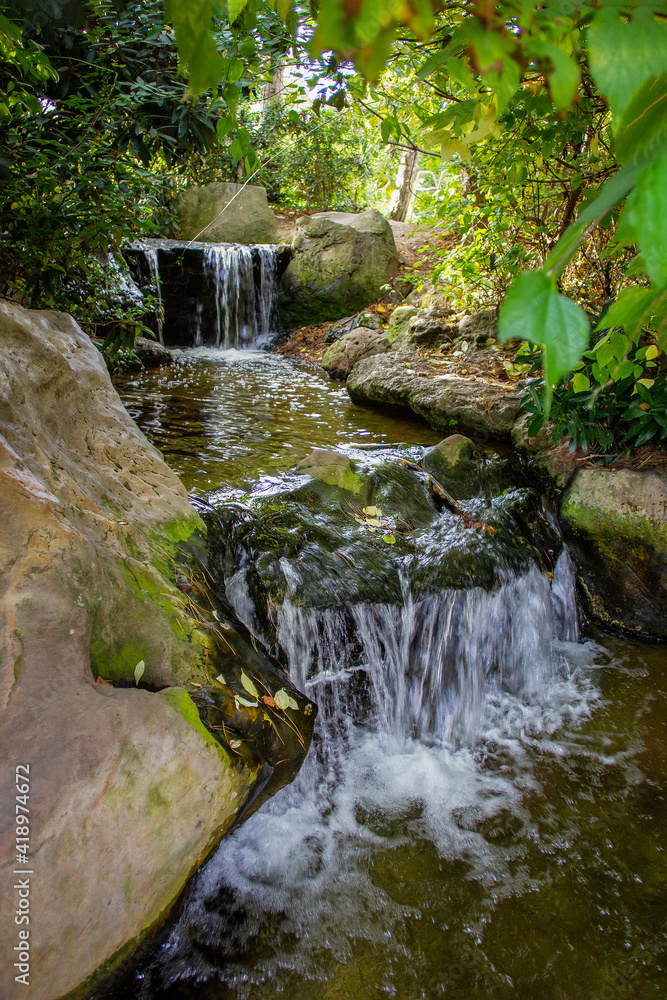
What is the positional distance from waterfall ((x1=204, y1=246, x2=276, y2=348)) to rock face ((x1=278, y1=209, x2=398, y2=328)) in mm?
428

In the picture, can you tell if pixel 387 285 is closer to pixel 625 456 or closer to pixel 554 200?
pixel 554 200

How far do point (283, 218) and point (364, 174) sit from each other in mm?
2585

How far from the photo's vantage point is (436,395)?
6016mm

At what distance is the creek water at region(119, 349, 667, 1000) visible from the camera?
206 centimetres

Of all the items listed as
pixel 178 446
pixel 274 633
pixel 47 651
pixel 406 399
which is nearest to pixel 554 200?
pixel 406 399

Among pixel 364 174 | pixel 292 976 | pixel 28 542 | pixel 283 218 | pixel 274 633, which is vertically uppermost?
pixel 364 174

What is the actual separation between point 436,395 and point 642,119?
17.9 feet

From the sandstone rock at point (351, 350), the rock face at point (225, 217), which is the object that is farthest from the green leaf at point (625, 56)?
the rock face at point (225, 217)

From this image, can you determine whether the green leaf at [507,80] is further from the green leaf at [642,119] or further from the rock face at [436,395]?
the rock face at [436,395]

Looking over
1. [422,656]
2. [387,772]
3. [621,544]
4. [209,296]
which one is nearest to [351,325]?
[209,296]

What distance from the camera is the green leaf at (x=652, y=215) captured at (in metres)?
0.54

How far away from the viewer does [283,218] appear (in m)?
15.6

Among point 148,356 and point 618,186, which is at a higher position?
point 618,186

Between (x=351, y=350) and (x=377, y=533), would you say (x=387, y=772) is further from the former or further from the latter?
(x=351, y=350)
